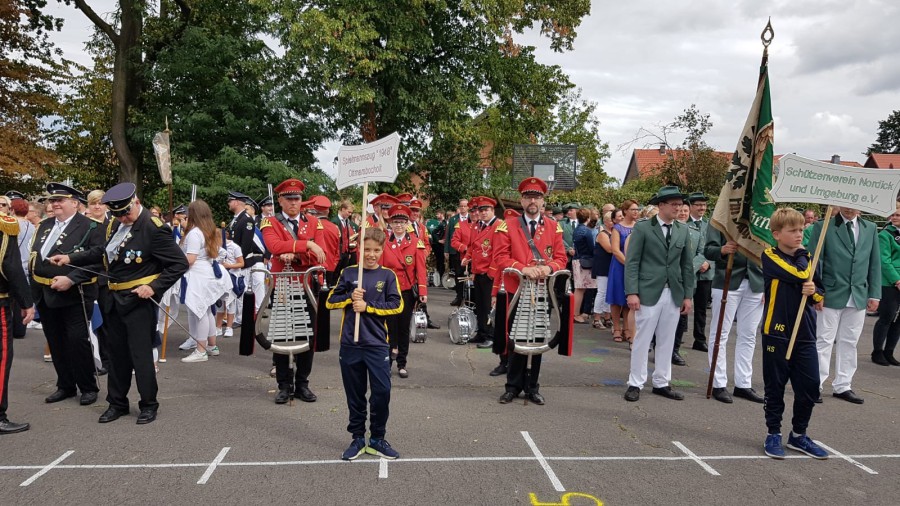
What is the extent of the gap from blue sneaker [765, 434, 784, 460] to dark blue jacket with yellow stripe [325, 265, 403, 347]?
308cm

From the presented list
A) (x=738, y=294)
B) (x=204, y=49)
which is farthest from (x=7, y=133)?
(x=738, y=294)

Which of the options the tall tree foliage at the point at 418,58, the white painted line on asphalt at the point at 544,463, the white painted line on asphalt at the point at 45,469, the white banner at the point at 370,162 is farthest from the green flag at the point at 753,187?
the tall tree foliage at the point at 418,58

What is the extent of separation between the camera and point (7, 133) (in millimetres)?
22406

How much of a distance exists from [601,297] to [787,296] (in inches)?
222

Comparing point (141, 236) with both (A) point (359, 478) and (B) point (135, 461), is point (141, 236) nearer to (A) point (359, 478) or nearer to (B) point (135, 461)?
(B) point (135, 461)

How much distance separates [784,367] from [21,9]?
95.9 feet

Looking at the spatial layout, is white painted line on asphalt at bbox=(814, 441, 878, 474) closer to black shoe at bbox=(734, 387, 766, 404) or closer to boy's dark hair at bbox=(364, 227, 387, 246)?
black shoe at bbox=(734, 387, 766, 404)

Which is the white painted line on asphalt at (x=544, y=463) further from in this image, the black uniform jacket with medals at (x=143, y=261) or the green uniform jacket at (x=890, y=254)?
the green uniform jacket at (x=890, y=254)

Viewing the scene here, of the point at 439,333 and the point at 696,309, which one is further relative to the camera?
the point at 439,333

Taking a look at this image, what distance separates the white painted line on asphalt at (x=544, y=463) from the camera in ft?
13.9

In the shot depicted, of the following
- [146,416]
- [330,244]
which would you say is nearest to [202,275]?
[330,244]

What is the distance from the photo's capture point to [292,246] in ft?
19.2

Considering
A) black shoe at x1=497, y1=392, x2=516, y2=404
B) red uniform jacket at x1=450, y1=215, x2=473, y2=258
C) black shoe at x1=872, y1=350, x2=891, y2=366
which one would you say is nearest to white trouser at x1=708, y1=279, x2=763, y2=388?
black shoe at x1=497, y1=392, x2=516, y2=404

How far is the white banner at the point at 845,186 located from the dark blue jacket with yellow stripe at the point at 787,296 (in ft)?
1.82
